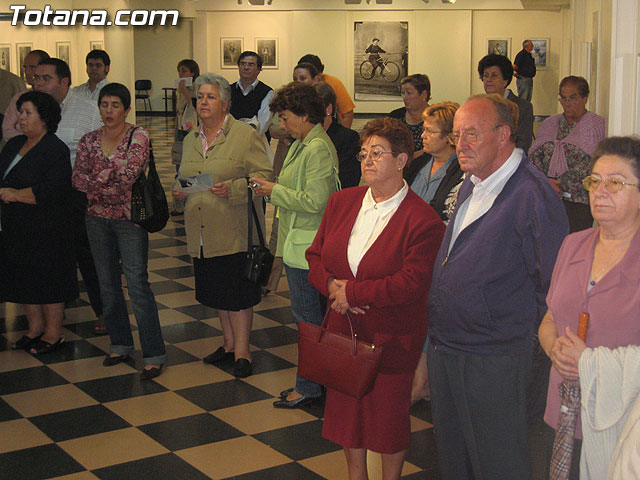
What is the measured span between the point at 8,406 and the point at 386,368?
251cm

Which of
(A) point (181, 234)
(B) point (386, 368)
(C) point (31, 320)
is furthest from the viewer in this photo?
(A) point (181, 234)

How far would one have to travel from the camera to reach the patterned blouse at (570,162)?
5.89 meters

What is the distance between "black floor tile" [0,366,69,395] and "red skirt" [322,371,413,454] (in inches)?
97.1

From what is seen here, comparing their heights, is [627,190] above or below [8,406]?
above

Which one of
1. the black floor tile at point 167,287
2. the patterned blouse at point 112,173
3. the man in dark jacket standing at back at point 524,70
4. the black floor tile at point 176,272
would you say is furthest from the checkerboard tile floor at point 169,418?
the man in dark jacket standing at back at point 524,70

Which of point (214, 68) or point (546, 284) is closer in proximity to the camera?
point (546, 284)

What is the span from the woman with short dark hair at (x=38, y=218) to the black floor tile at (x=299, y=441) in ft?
7.04

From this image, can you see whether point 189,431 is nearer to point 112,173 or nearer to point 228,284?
point 228,284

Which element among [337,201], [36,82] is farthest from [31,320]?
[337,201]

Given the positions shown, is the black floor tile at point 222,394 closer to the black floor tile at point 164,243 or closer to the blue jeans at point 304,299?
the blue jeans at point 304,299

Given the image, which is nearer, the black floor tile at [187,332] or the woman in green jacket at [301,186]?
the woman in green jacket at [301,186]

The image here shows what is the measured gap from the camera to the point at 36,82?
6.55 metres

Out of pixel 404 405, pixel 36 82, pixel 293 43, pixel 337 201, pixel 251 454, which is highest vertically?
pixel 293 43

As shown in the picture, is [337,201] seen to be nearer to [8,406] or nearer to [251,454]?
[251,454]
